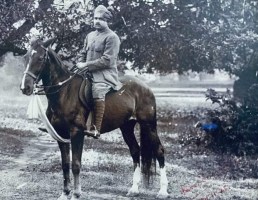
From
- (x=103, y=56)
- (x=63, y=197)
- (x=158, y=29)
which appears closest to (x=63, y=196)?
(x=63, y=197)

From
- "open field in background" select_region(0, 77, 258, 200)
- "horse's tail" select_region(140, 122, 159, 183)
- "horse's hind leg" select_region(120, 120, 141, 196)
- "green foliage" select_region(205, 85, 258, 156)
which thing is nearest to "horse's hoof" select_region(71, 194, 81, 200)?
"open field in background" select_region(0, 77, 258, 200)

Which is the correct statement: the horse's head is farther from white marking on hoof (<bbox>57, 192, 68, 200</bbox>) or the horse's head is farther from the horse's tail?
the horse's tail

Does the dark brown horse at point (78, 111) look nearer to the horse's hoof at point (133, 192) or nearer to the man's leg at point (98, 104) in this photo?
the horse's hoof at point (133, 192)

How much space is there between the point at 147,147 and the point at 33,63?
1.91 m

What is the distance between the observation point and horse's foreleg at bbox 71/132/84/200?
212 inches

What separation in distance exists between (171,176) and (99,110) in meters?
1.50

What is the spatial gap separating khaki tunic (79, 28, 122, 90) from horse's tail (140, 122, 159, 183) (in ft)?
2.32

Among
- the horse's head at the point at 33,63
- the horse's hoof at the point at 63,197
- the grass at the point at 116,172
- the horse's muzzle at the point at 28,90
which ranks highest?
the horse's head at the point at 33,63

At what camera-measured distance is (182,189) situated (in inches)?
228

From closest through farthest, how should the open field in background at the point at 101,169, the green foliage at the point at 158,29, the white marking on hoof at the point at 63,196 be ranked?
the white marking on hoof at the point at 63,196 < the open field in background at the point at 101,169 < the green foliage at the point at 158,29

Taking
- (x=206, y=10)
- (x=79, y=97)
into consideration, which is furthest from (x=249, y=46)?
(x=79, y=97)

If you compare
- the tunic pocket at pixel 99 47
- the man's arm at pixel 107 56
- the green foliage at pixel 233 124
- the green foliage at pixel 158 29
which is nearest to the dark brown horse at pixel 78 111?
the man's arm at pixel 107 56

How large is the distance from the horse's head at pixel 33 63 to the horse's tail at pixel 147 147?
1640 mm

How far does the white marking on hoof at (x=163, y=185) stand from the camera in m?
5.71
